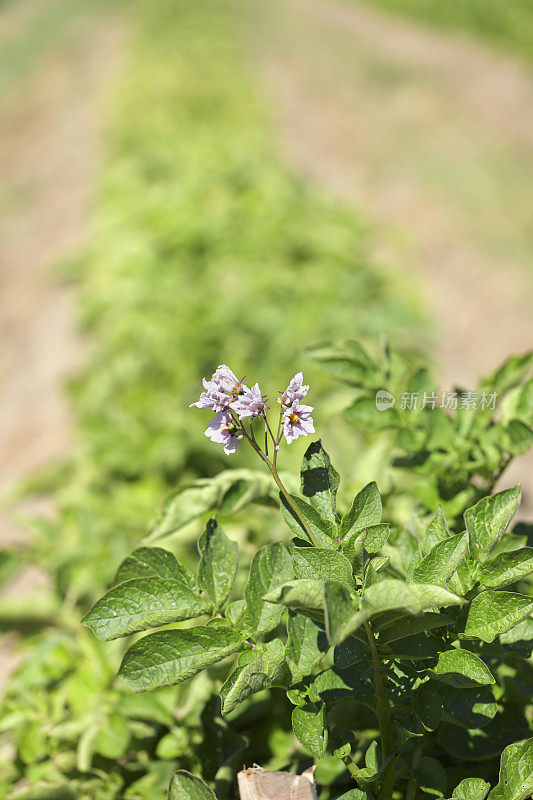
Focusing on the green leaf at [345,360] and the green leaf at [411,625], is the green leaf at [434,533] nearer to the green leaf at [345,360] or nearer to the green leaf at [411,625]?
the green leaf at [411,625]

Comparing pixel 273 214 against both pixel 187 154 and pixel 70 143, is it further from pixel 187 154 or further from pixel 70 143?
pixel 70 143

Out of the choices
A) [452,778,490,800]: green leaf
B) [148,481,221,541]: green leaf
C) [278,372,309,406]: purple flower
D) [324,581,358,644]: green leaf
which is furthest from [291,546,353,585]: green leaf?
[148,481,221,541]: green leaf

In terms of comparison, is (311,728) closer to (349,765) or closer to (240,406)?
(349,765)

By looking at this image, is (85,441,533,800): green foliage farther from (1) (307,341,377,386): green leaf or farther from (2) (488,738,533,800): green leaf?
(1) (307,341,377,386): green leaf

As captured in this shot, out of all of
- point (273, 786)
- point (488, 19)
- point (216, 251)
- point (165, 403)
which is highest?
point (488, 19)

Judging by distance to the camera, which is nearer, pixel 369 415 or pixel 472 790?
pixel 472 790

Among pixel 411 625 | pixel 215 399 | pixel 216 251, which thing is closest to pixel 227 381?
pixel 215 399
